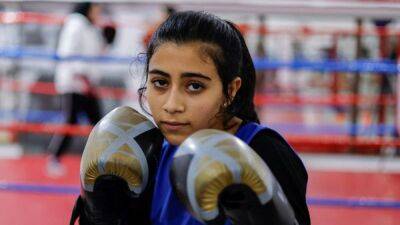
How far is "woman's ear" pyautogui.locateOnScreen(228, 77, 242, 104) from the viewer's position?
89cm

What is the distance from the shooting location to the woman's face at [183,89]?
83 cm

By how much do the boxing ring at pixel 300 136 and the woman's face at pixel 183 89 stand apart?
25 cm

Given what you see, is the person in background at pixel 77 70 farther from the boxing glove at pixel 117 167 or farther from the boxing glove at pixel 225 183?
the boxing glove at pixel 225 183

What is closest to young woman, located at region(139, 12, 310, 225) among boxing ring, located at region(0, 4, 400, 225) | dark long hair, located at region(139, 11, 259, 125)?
dark long hair, located at region(139, 11, 259, 125)

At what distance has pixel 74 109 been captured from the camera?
281 cm

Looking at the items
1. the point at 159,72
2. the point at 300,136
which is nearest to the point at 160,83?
the point at 159,72

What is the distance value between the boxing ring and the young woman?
0.82ft

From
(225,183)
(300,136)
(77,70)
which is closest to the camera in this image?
(225,183)

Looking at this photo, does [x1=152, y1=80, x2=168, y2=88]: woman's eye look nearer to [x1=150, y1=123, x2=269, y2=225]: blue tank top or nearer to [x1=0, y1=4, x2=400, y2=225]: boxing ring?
[x1=150, y1=123, x2=269, y2=225]: blue tank top

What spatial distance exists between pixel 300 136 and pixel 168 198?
262 cm

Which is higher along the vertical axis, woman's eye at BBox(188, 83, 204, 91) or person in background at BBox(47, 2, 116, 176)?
woman's eye at BBox(188, 83, 204, 91)

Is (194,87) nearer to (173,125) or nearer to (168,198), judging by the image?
(173,125)

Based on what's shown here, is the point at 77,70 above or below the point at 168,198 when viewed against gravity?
below

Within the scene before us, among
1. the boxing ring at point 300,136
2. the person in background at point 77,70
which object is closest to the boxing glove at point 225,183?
the boxing ring at point 300,136
